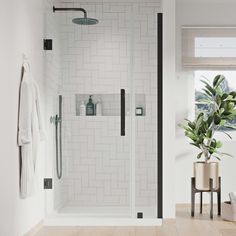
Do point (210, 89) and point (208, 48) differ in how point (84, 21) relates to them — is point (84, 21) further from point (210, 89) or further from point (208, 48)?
point (208, 48)

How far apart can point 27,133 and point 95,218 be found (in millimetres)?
1444

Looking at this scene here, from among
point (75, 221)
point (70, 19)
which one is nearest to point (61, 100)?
point (70, 19)

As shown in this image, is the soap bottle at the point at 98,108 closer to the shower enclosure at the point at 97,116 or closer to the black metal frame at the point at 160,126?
the shower enclosure at the point at 97,116

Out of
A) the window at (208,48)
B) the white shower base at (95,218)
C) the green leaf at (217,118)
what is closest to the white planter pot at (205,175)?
the green leaf at (217,118)

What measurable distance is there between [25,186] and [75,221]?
43.4 inches

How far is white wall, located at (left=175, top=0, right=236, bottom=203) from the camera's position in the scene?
6590 millimetres

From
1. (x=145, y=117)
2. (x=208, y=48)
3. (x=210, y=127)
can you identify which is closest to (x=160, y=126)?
(x=145, y=117)

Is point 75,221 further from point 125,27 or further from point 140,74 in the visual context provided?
point 125,27

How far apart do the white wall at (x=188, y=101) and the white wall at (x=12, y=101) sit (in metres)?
2.21

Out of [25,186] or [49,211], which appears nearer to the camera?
[25,186]

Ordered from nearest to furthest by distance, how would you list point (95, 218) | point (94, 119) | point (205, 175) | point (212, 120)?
1. point (95, 218)
2. point (94, 119)
3. point (205, 175)
4. point (212, 120)

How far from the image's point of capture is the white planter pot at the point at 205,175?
5.92m

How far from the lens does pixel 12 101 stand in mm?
4227

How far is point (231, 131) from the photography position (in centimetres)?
678
